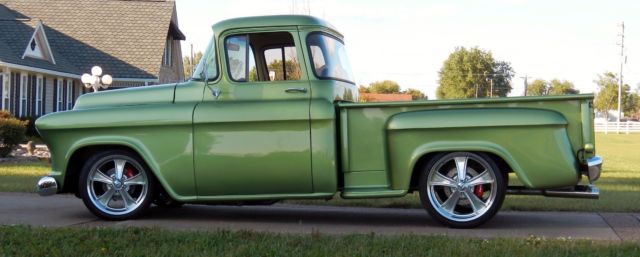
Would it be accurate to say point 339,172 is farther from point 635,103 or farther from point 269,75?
point 635,103

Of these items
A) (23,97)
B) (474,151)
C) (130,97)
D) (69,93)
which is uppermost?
(69,93)

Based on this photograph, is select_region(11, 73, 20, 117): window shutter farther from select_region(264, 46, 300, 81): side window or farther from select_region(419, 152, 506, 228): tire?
select_region(419, 152, 506, 228): tire

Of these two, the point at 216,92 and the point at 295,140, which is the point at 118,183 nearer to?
the point at 216,92

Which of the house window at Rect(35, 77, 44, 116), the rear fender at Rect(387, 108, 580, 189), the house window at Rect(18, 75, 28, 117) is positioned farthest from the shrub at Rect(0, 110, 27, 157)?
the rear fender at Rect(387, 108, 580, 189)

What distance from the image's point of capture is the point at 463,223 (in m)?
6.82

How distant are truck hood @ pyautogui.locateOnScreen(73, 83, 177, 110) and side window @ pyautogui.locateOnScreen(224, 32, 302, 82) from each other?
681 millimetres

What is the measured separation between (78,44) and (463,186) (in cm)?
2917

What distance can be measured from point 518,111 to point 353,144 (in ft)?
4.80

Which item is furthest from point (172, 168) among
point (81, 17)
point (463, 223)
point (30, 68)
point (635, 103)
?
point (635, 103)

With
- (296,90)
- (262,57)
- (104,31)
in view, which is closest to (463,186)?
(296,90)

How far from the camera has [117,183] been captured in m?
7.41

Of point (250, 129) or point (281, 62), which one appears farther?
point (281, 62)

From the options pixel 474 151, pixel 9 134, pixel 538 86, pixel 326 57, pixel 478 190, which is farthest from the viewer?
pixel 538 86

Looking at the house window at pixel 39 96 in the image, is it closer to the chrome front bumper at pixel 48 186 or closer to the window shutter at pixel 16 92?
the window shutter at pixel 16 92
